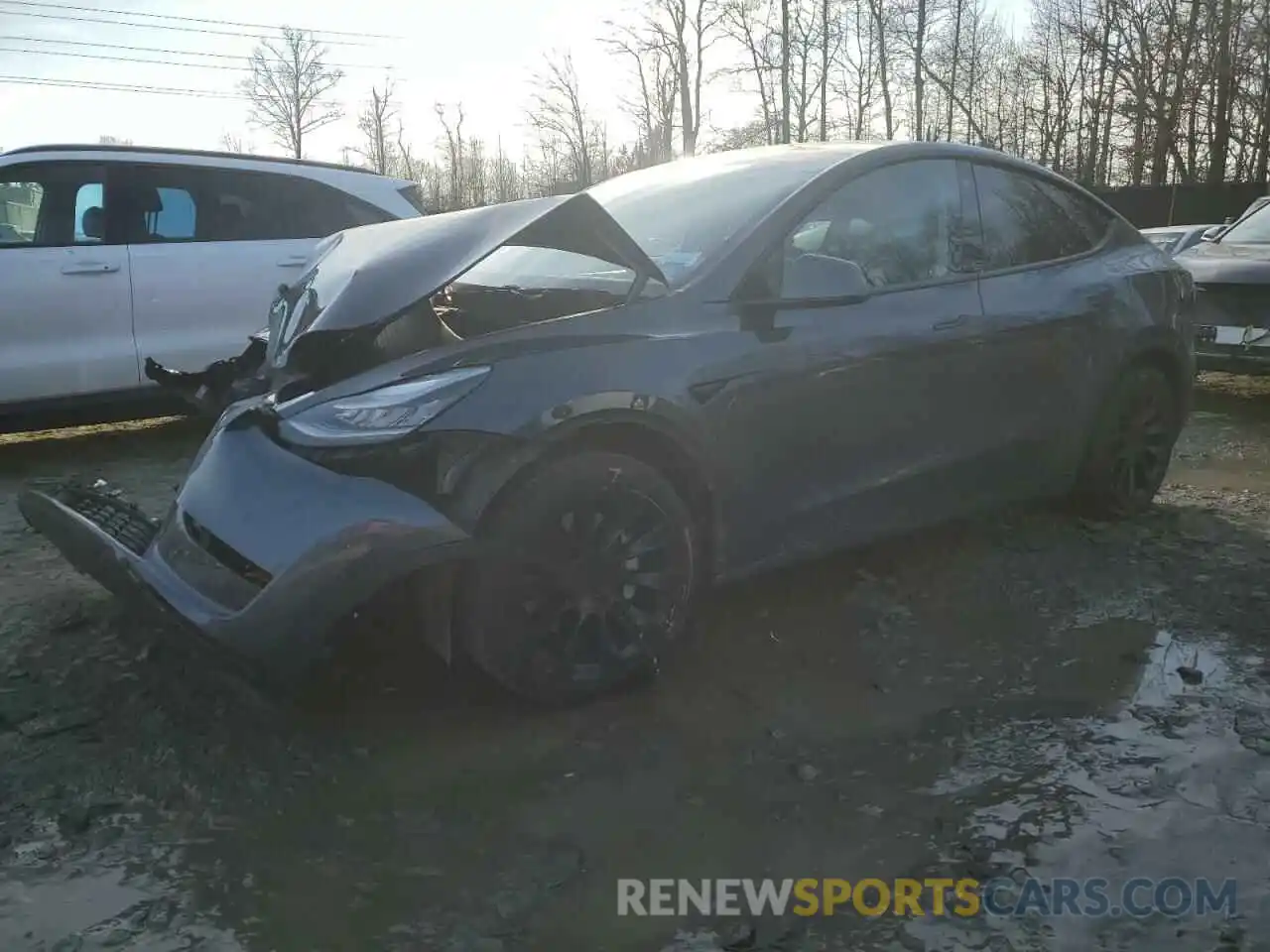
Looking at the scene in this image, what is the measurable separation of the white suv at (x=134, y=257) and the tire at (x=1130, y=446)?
429 centimetres

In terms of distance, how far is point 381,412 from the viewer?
2.74 metres

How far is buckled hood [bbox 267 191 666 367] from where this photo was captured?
116 inches

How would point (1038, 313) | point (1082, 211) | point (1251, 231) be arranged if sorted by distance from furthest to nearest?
point (1251, 231) < point (1082, 211) < point (1038, 313)

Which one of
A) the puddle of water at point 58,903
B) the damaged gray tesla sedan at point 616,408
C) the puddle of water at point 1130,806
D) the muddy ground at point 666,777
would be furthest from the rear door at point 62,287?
the puddle of water at point 1130,806

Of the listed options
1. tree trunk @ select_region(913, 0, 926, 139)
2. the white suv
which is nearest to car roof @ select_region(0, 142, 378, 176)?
the white suv

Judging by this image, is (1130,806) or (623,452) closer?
(1130,806)

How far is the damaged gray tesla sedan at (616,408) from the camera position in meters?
2.69

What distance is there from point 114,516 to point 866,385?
2.32 metres

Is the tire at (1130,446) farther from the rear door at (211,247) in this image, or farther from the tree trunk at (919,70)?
the tree trunk at (919,70)

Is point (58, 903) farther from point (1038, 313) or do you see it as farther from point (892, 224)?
point (1038, 313)

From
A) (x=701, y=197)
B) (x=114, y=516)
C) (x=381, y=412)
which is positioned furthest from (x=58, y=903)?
(x=701, y=197)

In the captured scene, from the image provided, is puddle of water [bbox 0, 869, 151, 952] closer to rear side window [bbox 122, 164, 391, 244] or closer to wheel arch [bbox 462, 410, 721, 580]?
wheel arch [bbox 462, 410, 721, 580]

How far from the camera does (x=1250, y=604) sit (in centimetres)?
390

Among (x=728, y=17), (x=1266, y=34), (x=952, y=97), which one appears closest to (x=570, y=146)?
(x=728, y=17)
